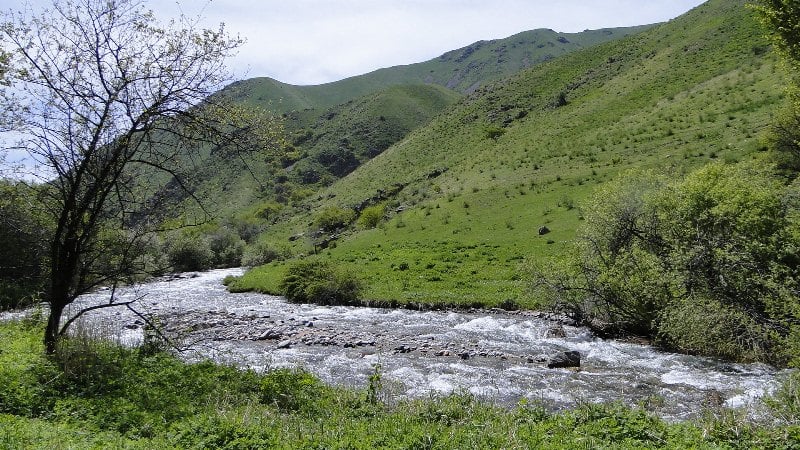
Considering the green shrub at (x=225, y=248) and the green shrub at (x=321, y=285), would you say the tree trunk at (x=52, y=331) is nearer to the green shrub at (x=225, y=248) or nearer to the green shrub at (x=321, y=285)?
the green shrub at (x=321, y=285)

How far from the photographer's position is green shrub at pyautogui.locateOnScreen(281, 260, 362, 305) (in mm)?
28312

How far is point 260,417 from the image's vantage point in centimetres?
822

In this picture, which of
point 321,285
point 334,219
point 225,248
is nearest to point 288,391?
point 321,285

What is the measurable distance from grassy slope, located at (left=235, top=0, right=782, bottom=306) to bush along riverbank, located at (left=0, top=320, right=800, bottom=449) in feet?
39.6

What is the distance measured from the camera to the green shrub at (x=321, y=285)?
92.9 ft

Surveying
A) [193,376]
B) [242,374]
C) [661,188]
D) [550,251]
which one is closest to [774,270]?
[661,188]

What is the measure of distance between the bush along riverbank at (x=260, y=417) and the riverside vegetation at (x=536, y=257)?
5cm

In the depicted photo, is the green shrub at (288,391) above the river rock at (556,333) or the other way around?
above

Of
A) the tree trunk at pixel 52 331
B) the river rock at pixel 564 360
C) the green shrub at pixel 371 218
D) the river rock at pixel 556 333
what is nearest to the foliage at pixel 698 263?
the river rock at pixel 556 333

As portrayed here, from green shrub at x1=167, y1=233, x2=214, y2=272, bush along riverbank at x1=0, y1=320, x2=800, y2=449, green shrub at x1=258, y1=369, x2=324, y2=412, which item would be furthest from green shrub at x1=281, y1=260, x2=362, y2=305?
green shrub at x1=167, y1=233, x2=214, y2=272

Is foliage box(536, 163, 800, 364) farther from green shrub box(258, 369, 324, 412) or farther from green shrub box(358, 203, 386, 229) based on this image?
green shrub box(358, 203, 386, 229)

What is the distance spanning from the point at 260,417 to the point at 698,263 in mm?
13200

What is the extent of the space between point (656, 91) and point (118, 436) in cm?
6835

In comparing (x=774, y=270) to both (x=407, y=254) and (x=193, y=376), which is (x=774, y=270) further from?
(x=407, y=254)
